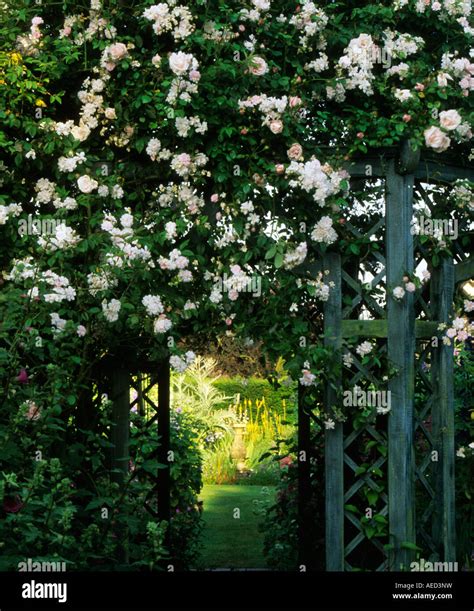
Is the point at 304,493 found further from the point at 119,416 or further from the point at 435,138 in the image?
the point at 435,138

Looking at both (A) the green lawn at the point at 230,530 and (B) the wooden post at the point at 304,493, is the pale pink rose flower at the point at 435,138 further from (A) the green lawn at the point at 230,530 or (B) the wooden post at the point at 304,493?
(A) the green lawn at the point at 230,530

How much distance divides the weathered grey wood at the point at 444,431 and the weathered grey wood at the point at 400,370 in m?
0.42

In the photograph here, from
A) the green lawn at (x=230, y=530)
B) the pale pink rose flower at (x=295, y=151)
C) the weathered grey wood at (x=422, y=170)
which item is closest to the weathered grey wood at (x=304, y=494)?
the green lawn at (x=230, y=530)

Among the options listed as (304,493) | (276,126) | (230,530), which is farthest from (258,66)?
(230,530)

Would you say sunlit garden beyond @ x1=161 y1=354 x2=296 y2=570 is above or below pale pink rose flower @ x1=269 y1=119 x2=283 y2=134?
below

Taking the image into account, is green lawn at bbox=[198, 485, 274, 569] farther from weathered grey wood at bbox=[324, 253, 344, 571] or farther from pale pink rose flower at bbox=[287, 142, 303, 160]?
pale pink rose flower at bbox=[287, 142, 303, 160]

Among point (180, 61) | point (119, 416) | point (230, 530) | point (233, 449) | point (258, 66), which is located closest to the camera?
point (180, 61)

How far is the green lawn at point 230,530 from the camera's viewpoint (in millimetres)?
7816

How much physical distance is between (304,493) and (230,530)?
3035mm

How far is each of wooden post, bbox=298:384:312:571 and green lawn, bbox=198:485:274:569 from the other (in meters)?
1.03

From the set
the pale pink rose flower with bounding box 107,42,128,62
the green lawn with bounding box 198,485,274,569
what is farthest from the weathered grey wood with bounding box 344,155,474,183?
the green lawn with bounding box 198,485,274,569

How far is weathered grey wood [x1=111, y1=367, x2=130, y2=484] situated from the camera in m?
5.65

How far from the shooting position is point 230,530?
9.04 metres

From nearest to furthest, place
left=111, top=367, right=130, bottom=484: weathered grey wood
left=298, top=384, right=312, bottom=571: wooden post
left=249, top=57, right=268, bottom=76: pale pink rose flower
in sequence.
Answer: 1. left=249, top=57, right=268, bottom=76: pale pink rose flower
2. left=111, top=367, right=130, bottom=484: weathered grey wood
3. left=298, top=384, right=312, bottom=571: wooden post
